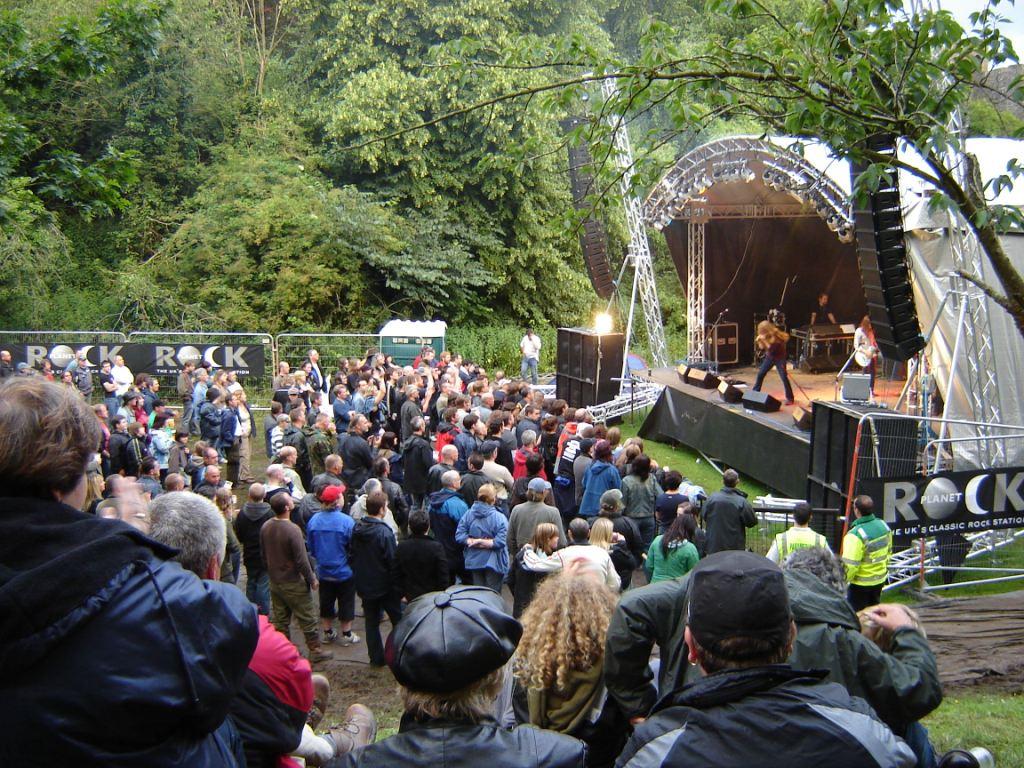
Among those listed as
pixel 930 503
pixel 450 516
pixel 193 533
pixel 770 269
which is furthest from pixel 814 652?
pixel 770 269

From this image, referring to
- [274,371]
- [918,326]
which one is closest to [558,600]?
[918,326]

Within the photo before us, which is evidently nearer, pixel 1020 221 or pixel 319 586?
pixel 1020 221

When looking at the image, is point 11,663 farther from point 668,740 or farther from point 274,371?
point 274,371

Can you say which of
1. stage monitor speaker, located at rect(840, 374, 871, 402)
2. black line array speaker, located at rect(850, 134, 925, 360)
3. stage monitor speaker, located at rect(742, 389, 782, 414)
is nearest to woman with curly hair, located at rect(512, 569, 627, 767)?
stage monitor speaker, located at rect(840, 374, 871, 402)

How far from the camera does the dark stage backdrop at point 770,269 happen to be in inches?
793

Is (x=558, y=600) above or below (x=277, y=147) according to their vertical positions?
below

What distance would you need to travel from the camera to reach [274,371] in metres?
19.4

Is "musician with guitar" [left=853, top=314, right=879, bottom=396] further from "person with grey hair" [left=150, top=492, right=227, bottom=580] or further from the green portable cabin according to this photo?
"person with grey hair" [left=150, top=492, right=227, bottom=580]

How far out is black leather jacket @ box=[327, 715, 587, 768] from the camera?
1938 millimetres

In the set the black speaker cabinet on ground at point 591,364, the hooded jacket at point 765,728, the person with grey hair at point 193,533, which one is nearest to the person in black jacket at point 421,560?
the person with grey hair at point 193,533

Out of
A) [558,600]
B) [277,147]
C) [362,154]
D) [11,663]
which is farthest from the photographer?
[277,147]

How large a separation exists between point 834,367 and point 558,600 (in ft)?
57.6

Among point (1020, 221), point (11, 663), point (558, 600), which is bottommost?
point (558, 600)

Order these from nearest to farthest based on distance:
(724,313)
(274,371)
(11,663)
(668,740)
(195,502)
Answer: (11,663), (668,740), (195,502), (274,371), (724,313)
